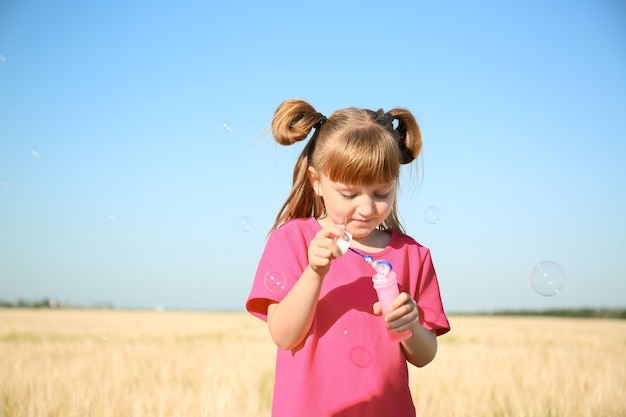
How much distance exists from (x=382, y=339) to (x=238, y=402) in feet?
7.57

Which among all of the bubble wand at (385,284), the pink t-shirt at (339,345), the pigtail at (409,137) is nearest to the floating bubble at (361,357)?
the pink t-shirt at (339,345)

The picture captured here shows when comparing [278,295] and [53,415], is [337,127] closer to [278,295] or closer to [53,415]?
[278,295]

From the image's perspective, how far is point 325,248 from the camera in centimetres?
231

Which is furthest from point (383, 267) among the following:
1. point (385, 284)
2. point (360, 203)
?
point (360, 203)

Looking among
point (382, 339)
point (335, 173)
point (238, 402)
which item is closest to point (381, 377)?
point (382, 339)

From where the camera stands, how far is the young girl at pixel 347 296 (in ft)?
8.15

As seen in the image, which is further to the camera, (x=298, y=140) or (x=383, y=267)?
(x=298, y=140)

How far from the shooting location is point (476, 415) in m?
4.72

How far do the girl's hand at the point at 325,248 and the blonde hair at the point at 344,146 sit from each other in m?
0.30

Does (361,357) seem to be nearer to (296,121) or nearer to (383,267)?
(383,267)

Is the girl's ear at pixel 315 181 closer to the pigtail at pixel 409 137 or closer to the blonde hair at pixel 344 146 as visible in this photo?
the blonde hair at pixel 344 146

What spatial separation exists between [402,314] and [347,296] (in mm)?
303

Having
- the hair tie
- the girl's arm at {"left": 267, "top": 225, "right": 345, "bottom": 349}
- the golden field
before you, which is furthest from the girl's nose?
the golden field

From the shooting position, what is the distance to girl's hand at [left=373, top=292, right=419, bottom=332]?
237cm
